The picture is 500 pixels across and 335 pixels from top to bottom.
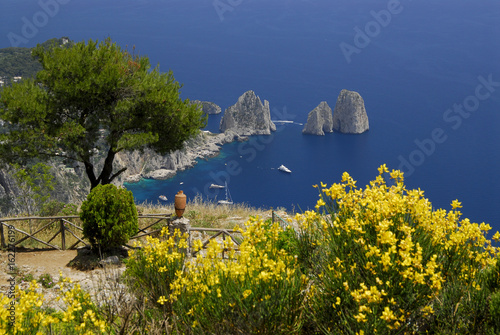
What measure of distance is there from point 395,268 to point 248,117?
14135cm

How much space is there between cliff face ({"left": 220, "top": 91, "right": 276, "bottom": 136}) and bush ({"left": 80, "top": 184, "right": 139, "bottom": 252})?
133 meters

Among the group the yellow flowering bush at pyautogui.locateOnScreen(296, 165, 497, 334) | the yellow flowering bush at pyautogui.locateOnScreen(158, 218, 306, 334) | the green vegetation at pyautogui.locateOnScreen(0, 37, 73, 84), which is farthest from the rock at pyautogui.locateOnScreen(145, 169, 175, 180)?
the yellow flowering bush at pyautogui.locateOnScreen(158, 218, 306, 334)

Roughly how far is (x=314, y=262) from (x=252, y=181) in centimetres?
10504

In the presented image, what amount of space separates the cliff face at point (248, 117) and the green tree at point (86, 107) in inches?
A: 5032

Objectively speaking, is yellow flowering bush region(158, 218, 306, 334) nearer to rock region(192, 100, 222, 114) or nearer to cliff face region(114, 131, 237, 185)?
cliff face region(114, 131, 237, 185)

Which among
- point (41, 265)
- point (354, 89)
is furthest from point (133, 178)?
point (41, 265)

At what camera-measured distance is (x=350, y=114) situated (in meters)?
137

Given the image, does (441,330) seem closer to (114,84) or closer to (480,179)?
(114,84)

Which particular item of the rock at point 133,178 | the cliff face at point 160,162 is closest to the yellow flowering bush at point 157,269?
the cliff face at point 160,162

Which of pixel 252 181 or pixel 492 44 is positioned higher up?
pixel 492 44

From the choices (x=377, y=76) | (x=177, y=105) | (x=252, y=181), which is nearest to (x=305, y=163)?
(x=252, y=181)

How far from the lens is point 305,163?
117375 mm

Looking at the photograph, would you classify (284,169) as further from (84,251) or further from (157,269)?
(157,269)

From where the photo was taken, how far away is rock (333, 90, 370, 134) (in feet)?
446
